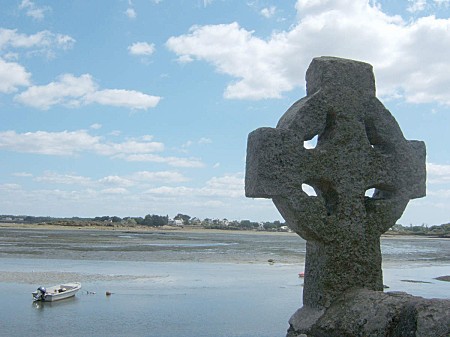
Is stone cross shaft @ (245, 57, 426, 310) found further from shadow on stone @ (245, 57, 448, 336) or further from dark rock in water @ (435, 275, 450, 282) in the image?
dark rock in water @ (435, 275, 450, 282)

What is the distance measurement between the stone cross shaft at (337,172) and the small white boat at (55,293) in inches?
830

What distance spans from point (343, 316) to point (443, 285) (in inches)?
1147

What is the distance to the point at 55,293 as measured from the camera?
25.4 metres

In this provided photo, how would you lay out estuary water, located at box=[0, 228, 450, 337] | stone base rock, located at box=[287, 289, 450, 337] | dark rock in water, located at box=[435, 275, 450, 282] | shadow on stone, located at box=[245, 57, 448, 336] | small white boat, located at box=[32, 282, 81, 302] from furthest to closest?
dark rock in water, located at box=[435, 275, 450, 282] < small white boat, located at box=[32, 282, 81, 302] < estuary water, located at box=[0, 228, 450, 337] < shadow on stone, located at box=[245, 57, 448, 336] < stone base rock, located at box=[287, 289, 450, 337]

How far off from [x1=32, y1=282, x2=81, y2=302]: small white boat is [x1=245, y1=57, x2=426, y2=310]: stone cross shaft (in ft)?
69.2

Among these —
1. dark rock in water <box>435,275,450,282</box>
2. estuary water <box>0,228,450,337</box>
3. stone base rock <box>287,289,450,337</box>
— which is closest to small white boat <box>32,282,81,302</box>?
estuary water <box>0,228,450,337</box>

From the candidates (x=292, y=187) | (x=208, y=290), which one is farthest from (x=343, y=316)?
(x=208, y=290)

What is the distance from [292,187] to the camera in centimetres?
566

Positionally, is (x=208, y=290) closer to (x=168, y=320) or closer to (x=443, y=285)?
(x=168, y=320)

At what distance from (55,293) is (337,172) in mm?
21795

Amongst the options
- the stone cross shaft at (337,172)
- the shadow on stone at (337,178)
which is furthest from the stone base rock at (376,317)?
the stone cross shaft at (337,172)

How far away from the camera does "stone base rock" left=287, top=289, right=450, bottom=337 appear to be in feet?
14.5

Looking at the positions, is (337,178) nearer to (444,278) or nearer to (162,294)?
(162,294)

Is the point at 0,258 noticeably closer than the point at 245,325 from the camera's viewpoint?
No
